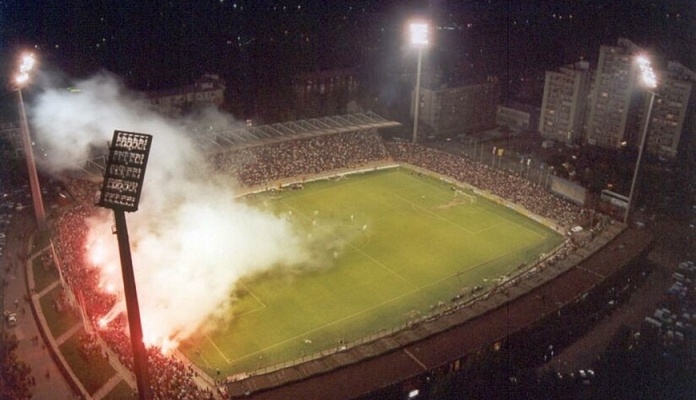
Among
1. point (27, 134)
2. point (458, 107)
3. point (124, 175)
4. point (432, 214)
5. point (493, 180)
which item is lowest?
point (432, 214)

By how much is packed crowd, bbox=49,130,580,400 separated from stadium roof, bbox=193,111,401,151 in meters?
1.03

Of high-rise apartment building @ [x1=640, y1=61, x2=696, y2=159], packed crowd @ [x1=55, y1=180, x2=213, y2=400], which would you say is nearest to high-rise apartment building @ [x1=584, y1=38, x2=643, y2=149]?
high-rise apartment building @ [x1=640, y1=61, x2=696, y2=159]

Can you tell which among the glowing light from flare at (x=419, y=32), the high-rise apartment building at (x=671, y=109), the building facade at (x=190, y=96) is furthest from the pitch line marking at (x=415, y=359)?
the high-rise apartment building at (x=671, y=109)

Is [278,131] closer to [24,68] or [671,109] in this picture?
[24,68]

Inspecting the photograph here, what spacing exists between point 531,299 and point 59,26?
190 feet

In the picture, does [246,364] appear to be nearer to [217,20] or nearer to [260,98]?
[260,98]

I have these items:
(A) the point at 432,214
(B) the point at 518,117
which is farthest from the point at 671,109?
(A) the point at 432,214

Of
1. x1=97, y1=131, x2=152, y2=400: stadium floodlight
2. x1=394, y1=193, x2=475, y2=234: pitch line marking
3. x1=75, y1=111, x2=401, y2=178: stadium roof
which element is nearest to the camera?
x1=97, y1=131, x2=152, y2=400: stadium floodlight

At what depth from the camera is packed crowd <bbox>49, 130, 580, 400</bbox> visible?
68.8 feet

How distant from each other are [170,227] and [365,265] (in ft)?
36.5

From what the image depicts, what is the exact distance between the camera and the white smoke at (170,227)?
Answer: 26.2m

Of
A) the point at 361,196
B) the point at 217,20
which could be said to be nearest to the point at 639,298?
the point at 361,196

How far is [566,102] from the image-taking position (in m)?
55.1

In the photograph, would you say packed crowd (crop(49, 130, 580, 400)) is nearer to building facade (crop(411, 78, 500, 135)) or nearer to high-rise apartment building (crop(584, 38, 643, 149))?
building facade (crop(411, 78, 500, 135))
